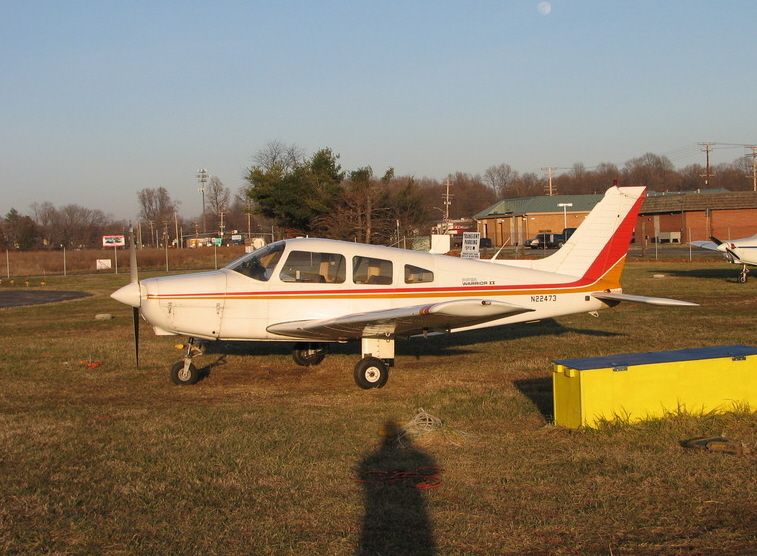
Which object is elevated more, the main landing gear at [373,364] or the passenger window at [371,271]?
the passenger window at [371,271]

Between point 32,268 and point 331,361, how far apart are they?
1876 inches

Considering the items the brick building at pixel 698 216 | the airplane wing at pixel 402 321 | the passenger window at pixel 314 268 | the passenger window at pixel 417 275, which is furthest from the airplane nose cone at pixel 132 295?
the brick building at pixel 698 216

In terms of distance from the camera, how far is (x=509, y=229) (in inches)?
3469

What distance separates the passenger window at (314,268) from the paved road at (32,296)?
61.5ft

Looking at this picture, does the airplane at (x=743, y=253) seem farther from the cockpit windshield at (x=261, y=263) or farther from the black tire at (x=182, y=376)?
the black tire at (x=182, y=376)

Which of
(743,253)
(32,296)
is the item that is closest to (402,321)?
(743,253)

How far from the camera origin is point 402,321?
10.2 metres

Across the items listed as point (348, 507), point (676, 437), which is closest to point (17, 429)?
point (348, 507)

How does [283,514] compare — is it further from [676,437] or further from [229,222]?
[229,222]

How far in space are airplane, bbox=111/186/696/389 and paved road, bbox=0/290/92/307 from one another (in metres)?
18.1

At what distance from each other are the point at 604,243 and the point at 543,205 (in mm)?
75605

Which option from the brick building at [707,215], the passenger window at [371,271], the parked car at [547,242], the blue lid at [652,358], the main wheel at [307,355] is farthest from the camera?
the parked car at [547,242]

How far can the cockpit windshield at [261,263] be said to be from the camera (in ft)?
35.9

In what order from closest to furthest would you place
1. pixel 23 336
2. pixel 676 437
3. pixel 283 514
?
pixel 283 514, pixel 676 437, pixel 23 336
